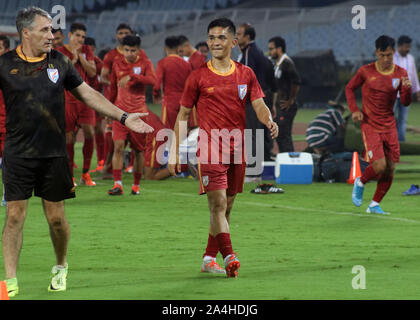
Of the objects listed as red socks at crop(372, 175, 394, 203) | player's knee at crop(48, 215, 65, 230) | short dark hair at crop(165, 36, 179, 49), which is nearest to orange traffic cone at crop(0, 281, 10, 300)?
player's knee at crop(48, 215, 65, 230)

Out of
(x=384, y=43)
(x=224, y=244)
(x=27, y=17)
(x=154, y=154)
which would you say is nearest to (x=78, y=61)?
(x=154, y=154)

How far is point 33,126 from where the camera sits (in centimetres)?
646

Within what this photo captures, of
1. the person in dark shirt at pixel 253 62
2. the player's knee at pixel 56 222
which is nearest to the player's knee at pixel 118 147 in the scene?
the person in dark shirt at pixel 253 62

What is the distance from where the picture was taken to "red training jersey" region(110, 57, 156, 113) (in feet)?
43.6

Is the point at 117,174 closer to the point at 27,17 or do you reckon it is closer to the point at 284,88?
the point at 284,88

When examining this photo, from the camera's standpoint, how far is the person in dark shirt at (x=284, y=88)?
16.6 m

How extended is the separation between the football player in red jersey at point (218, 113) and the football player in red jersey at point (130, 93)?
5.62 meters

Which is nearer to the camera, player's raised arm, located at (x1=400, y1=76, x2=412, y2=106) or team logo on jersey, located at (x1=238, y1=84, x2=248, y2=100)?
team logo on jersey, located at (x1=238, y1=84, x2=248, y2=100)

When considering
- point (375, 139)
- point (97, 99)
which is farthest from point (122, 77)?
point (97, 99)

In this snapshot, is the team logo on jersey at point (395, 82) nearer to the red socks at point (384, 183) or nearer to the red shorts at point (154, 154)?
the red socks at point (384, 183)

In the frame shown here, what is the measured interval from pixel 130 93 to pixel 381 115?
387 cm

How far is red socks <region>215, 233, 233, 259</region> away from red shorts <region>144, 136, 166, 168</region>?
8.11 metres

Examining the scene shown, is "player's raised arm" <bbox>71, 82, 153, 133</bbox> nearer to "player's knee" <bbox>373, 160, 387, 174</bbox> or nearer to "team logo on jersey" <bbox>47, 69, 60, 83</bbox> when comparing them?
"team logo on jersey" <bbox>47, 69, 60, 83</bbox>

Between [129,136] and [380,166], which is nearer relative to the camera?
[380,166]
